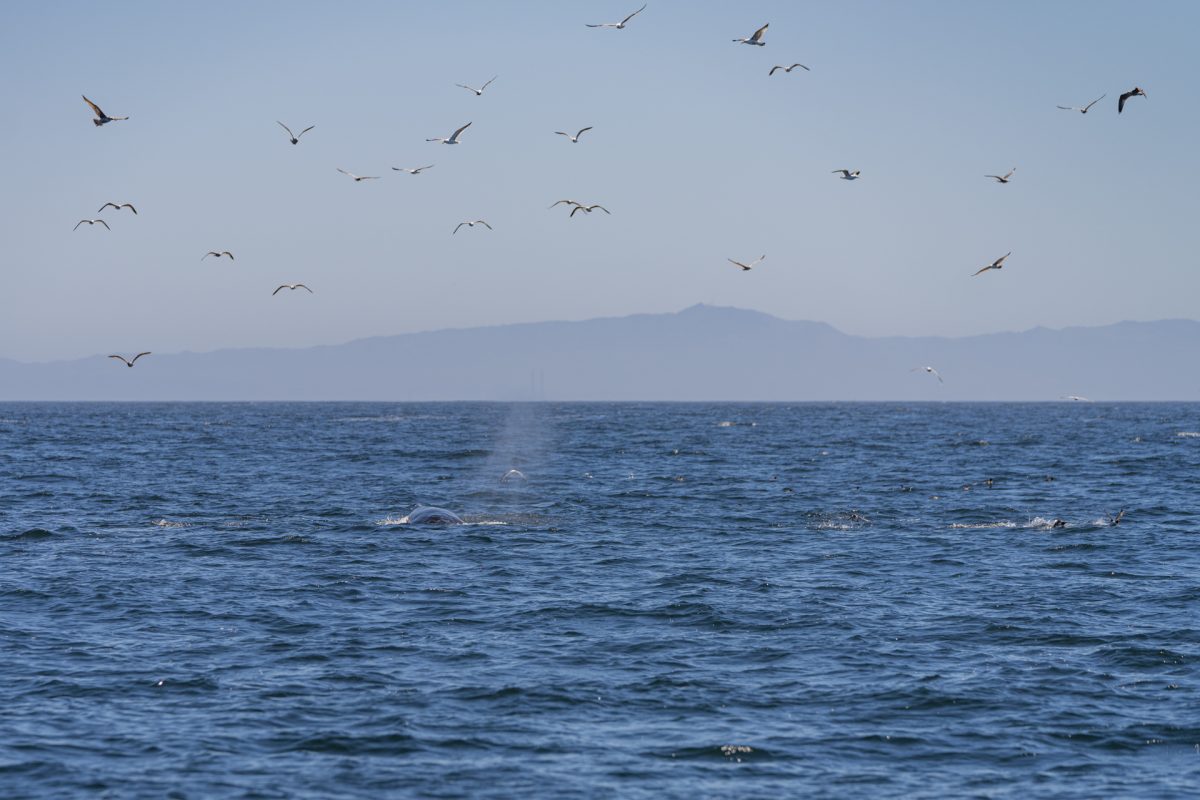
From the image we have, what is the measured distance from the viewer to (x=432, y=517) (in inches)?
1756

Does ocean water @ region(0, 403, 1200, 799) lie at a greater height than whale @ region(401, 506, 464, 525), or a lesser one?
lesser

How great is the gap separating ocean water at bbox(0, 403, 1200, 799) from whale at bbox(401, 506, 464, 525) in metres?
0.77

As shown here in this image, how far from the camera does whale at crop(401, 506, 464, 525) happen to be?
44250mm

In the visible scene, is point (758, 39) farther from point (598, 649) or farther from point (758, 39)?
point (598, 649)

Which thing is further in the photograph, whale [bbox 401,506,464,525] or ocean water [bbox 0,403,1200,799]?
whale [bbox 401,506,464,525]

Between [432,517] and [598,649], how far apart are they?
2125 cm

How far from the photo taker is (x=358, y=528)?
4338 cm

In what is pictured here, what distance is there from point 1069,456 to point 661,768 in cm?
8330

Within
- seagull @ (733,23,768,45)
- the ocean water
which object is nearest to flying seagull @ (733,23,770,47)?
seagull @ (733,23,768,45)

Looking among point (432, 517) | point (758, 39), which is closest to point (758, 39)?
point (758, 39)

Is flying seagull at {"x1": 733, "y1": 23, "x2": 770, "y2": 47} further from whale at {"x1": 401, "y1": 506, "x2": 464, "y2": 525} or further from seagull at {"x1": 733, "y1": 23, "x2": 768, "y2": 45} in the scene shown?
whale at {"x1": 401, "y1": 506, "x2": 464, "y2": 525}

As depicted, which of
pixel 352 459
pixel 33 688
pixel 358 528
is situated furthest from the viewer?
pixel 352 459

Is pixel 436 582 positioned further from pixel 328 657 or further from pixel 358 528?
pixel 358 528

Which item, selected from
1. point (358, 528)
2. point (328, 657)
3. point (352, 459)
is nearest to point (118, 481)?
point (352, 459)
